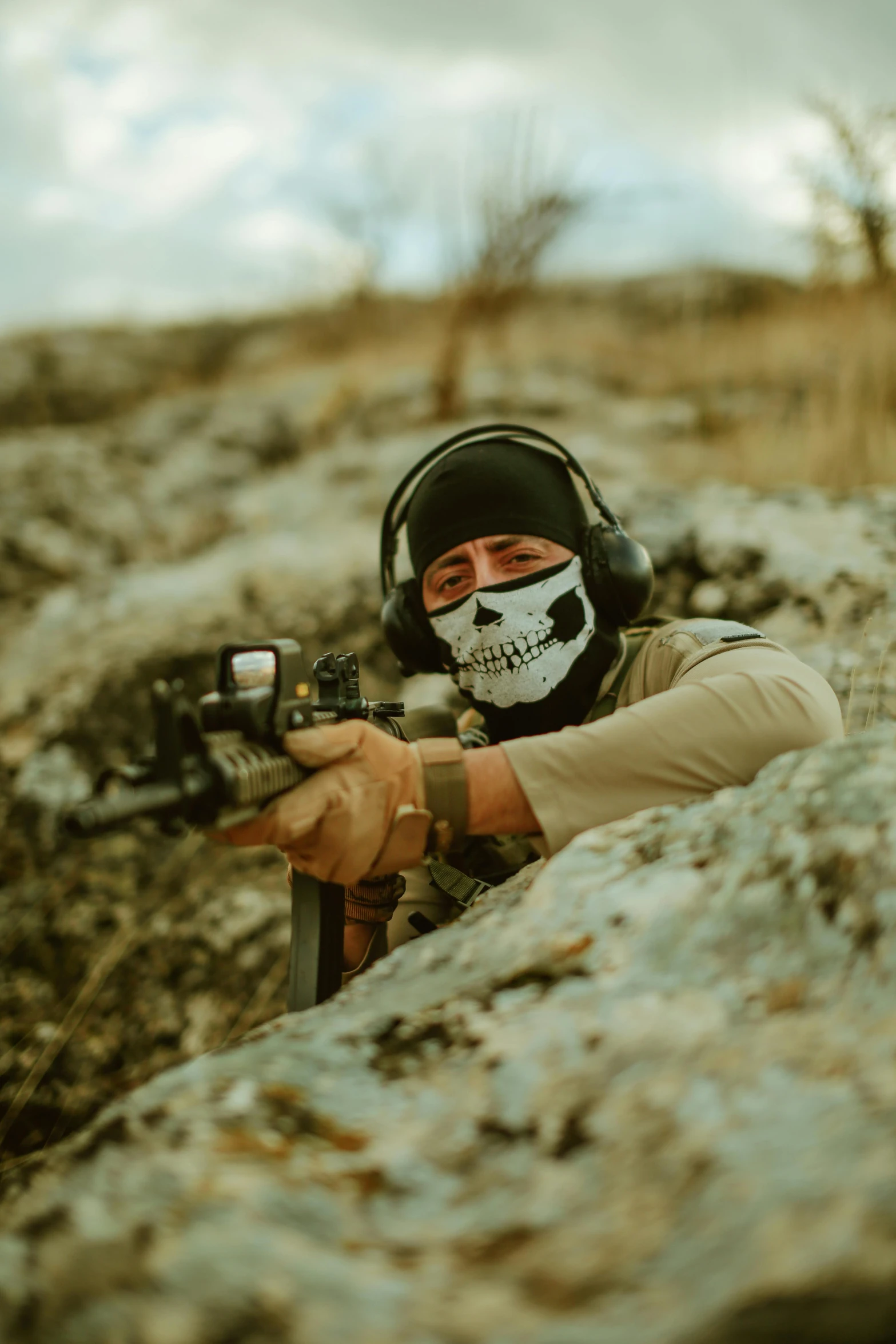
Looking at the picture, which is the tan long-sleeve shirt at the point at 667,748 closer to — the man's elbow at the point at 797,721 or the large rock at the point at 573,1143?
the man's elbow at the point at 797,721

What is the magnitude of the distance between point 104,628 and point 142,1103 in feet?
12.6

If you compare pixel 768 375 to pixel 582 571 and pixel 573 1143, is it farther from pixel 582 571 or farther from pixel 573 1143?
pixel 573 1143

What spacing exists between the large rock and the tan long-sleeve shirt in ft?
0.43

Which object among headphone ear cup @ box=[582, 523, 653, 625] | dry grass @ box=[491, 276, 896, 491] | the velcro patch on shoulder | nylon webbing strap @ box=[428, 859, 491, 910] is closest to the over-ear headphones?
headphone ear cup @ box=[582, 523, 653, 625]

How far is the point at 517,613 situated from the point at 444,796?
80cm

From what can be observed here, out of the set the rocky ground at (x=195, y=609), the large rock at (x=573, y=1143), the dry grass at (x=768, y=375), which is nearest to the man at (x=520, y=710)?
the large rock at (x=573, y=1143)

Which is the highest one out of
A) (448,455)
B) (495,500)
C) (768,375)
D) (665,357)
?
(665,357)

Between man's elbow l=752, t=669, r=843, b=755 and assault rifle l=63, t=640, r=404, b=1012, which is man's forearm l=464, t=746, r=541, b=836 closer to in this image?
assault rifle l=63, t=640, r=404, b=1012

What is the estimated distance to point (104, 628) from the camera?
15.5 feet

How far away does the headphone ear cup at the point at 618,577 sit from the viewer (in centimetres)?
229

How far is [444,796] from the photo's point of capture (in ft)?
5.33

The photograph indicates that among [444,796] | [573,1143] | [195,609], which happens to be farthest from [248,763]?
[195,609]

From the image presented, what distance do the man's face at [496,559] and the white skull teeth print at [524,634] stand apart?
2.4 inches

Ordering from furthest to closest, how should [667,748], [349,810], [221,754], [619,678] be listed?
[619,678]
[667,748]
[349,810]
[221,754]
